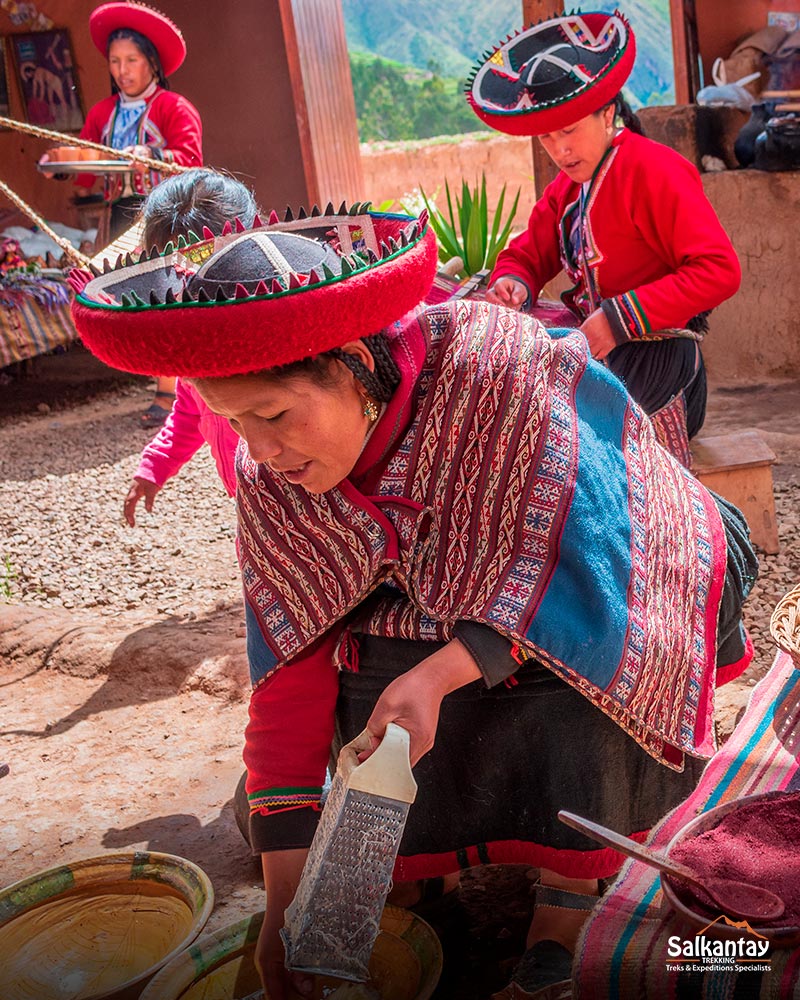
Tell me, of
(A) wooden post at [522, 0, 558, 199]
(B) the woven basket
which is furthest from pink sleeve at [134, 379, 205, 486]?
(A) wooden post at [522, 0, 558, 199]

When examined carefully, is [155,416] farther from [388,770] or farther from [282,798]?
[388,770]

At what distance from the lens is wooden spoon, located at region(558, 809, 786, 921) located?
1.58 meters

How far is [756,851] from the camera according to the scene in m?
1.76

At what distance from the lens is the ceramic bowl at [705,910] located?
61.5 inches

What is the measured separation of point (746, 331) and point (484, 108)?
3114 millimetres

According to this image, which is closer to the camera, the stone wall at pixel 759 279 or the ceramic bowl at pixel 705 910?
the ceramic bowl at pixel 705 910

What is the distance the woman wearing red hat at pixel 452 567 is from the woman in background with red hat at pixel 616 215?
100cm

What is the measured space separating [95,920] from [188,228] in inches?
54.6

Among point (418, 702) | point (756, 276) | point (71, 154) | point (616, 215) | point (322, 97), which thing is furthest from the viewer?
point (322, 97)

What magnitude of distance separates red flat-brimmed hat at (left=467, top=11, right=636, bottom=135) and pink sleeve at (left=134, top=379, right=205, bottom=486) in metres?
1.10

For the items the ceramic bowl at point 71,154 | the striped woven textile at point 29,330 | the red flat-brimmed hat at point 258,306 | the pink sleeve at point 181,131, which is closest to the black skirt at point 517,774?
the red flat-brimmed hat at point 258,306

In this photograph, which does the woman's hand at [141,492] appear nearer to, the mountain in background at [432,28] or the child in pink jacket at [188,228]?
the child in pink jacket at [188,228]

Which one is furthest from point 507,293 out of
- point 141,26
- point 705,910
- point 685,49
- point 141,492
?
point 685,49

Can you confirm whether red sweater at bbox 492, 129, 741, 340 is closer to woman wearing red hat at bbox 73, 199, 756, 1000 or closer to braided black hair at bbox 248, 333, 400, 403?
woman wearing red hat at bbox 73, 199, 756, 1000
